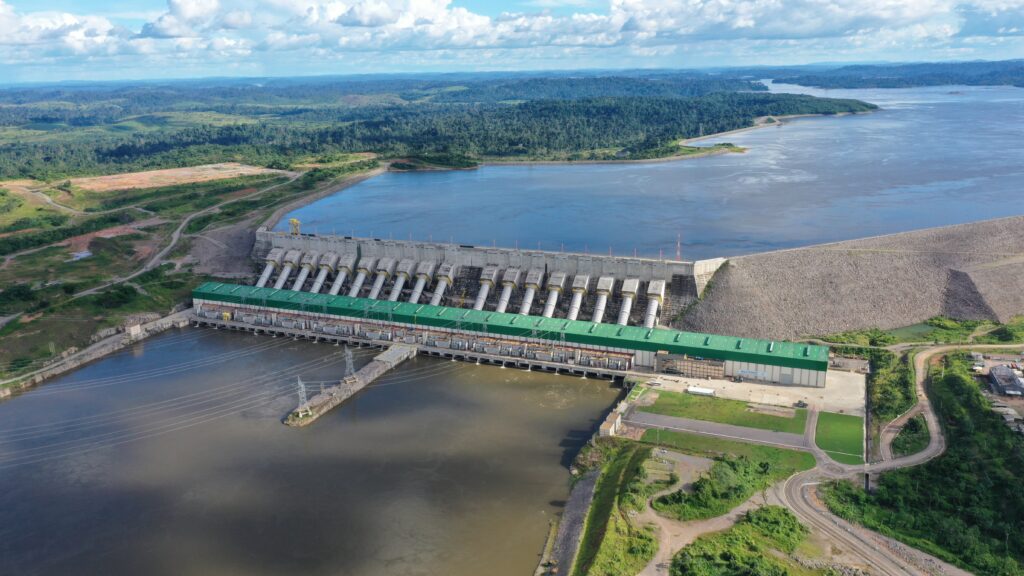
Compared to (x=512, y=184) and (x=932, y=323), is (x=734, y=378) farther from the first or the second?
(x=512, y=184)

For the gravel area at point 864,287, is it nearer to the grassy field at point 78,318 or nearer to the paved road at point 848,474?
the paved road at point 848,474

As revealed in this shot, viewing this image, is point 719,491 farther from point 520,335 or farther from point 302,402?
point 302,402

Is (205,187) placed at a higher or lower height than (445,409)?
higher

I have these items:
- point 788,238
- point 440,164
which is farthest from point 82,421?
point 440,164

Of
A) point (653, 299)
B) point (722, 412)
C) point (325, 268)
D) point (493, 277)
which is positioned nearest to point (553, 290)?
point (493, 277)

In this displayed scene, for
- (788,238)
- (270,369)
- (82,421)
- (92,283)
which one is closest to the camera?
(82,421)

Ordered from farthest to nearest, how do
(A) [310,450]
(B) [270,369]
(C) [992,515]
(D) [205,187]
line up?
(D) [205,187] → (B) [270,369] → (A) [310,450] → (C) [992,515]

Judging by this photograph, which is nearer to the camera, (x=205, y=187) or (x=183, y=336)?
(x=183, y=336)

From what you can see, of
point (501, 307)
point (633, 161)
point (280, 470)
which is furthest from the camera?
point (633, 161)
